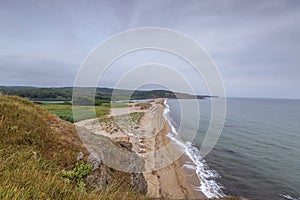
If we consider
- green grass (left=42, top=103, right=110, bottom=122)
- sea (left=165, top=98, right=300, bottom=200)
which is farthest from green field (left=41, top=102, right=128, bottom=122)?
sea (left=165, top=98, right=300, bottom=200)

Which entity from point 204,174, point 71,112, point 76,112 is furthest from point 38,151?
point 71,112

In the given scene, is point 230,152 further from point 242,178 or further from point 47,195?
point 47,195

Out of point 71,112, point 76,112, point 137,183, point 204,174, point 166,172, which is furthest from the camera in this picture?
point 71,112

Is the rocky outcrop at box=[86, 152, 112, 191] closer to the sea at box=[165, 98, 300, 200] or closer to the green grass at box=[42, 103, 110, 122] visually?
the sea at box=[165, 98, 300, 200]

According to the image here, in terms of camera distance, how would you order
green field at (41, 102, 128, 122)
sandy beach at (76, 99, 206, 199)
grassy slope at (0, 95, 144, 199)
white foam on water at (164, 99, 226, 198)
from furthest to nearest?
green field at (41, 102, 128, 122)
white foam on water at (164, 99, 226, 198)
sandy beach at (76, 99, 206, 199)
grassy slope at (0, 95, 144, 199)

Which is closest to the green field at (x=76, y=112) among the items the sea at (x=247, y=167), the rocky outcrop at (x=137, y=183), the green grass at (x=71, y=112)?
the green grass at (x=71, y=112)

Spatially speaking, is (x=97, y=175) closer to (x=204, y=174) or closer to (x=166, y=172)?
(x=166, y=172)

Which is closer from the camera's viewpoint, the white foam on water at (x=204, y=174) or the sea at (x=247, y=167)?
the white foam on water at (x=204, y=174)

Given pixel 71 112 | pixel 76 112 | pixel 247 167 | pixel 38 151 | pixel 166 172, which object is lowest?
pixel 166 172

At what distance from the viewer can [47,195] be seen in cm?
292

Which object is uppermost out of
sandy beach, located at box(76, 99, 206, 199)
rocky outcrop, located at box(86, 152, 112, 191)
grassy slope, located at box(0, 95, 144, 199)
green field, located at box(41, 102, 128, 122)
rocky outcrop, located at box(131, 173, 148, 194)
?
grassy slope, located at box(0, 95, 144, 199)

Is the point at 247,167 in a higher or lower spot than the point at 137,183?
lower

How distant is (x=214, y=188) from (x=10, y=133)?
15.0 metres

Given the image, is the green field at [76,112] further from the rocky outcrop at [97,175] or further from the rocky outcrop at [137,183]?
the rocky outcrop at [97,175]
